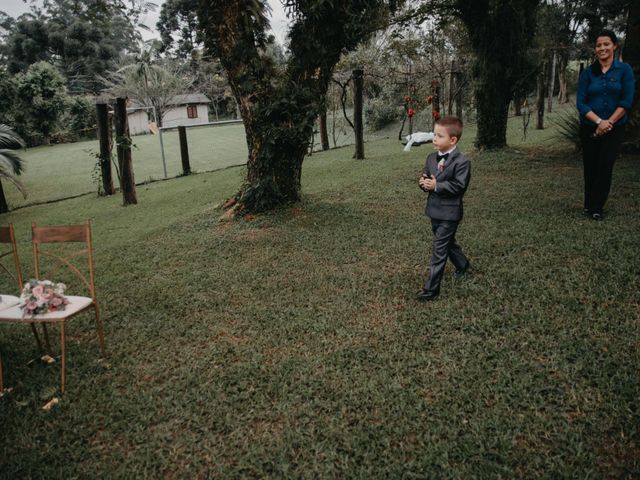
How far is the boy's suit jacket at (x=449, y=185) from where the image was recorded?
3.62 m

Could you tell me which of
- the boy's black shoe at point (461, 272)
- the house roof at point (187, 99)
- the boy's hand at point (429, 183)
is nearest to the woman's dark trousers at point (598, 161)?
the boy's black shoe at point (461, 272)

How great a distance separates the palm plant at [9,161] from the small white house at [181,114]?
112 ft

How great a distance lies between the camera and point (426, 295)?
397 centimetres

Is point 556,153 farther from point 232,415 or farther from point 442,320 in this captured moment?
point 232,415

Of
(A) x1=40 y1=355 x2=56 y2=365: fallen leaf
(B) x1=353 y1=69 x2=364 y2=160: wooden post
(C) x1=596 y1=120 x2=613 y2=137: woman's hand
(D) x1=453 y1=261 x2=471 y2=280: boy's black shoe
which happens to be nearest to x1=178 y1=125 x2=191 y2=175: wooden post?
(B) x1=353 y1=69 x2=364 y2=160: wooden post

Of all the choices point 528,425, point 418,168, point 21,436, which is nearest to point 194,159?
point 418,168

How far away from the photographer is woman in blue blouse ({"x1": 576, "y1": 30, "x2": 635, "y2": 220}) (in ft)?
16.2

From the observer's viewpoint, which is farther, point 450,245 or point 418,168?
point 418,168

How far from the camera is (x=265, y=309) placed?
4141 mm

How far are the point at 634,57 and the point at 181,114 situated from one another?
44669 mm

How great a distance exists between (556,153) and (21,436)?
1063 centimetres

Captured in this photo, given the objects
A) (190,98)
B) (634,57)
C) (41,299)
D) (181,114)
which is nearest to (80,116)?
(190,98)

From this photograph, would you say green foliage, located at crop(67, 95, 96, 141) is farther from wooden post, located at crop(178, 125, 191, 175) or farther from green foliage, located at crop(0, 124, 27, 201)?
green foliage, located at crop(0, 124, 27, 201)

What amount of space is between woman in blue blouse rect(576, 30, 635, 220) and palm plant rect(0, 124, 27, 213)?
1084 centimetres
